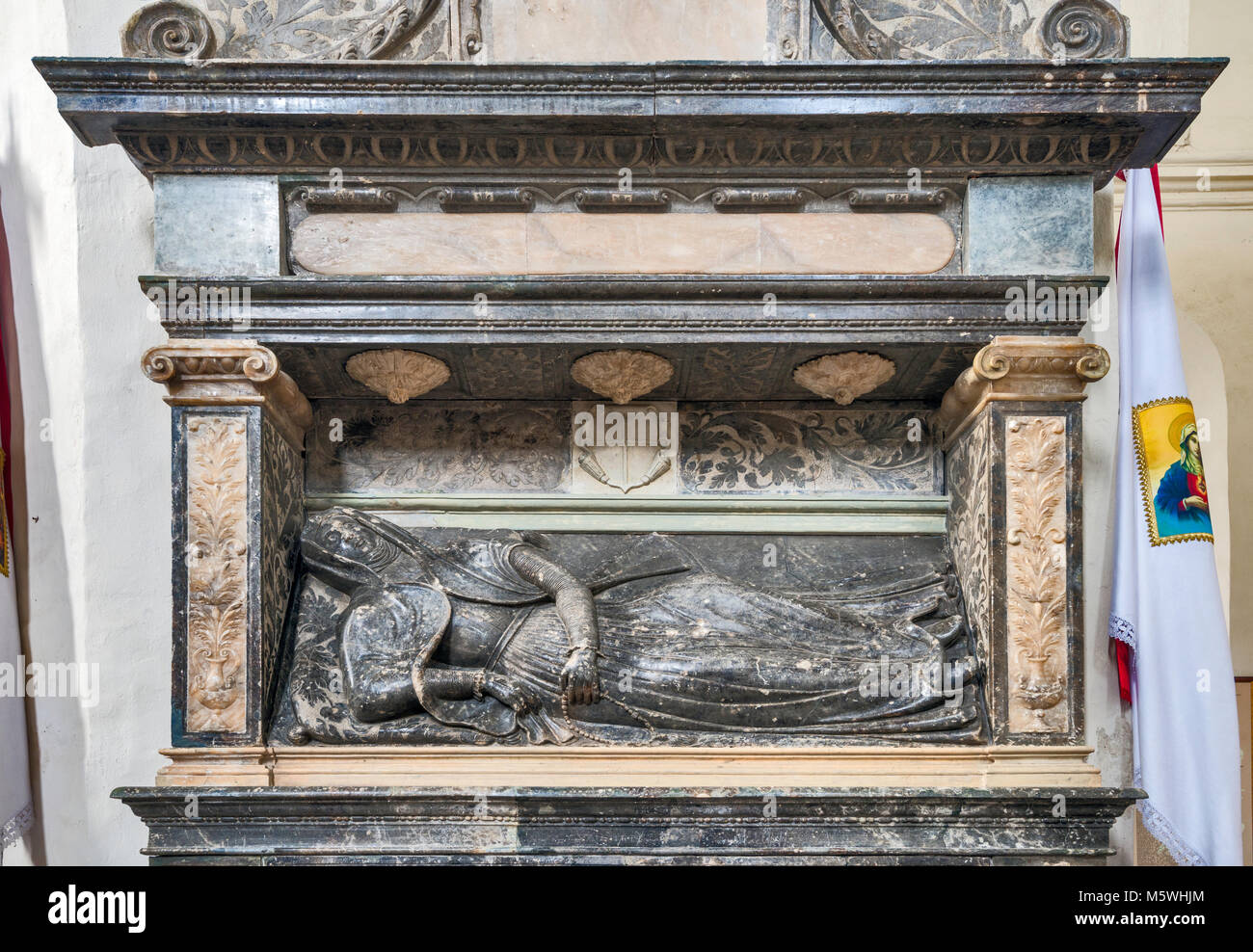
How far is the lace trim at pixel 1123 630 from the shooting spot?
3984 mm

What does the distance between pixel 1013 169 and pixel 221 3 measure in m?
2.35

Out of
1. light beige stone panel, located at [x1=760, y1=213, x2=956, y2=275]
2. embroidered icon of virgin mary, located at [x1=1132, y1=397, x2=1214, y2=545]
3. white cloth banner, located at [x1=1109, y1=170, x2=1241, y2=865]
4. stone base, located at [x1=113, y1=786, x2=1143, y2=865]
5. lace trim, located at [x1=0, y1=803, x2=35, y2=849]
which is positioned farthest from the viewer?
lace trim, located at [x1=0, y1=803, x2=35, y2=849]

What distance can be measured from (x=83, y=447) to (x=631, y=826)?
232cm

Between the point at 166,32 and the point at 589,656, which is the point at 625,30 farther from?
the point at 589,656

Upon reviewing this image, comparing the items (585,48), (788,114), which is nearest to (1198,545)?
(788,114)

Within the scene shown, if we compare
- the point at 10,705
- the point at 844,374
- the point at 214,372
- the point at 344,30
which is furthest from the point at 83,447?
the point at 844,374

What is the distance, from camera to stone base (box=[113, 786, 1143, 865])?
134 inches

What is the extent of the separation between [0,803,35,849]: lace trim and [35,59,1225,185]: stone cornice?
2192mm

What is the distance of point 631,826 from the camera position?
3.44m

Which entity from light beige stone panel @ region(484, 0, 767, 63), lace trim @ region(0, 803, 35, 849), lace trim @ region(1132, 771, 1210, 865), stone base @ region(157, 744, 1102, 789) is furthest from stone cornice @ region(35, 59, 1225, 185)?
lace trim @ region(0, 803, 35, 849)

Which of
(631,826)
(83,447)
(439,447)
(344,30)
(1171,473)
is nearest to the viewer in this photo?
(631,826)

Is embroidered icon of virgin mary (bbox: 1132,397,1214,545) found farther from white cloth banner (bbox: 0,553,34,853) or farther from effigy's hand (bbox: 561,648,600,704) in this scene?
white cloth banner (bbox: 0,553,34,853)

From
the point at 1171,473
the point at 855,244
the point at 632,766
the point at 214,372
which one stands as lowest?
Answer: the point at 632,766

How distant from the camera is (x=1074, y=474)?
3.54m
